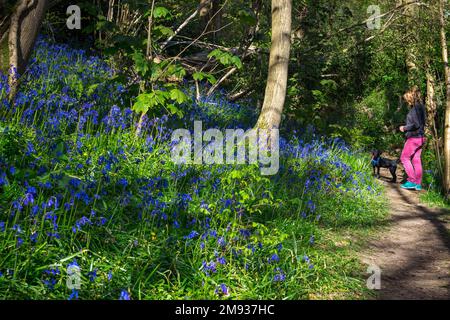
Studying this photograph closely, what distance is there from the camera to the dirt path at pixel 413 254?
481cm

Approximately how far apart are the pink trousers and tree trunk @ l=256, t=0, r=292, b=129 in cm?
315

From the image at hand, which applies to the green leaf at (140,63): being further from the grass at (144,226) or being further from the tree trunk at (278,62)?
the tree trunk at (278,62)

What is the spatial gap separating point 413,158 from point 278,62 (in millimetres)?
3671

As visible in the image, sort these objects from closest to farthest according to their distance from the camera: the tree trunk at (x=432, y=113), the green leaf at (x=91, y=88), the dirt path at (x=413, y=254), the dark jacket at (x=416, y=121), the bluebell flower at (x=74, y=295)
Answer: the bluebell flower at (x=74, y=295) → the dirt path at (x=413, y=254) → the green leaf at (x=91, y=88) → the dark jacket at (x=416, y=121) → the tree trunk at (x=432, y=113)

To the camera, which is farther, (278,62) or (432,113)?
(432,113)

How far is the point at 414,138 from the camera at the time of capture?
1026 centimetres

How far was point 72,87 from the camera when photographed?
8031 millimetres

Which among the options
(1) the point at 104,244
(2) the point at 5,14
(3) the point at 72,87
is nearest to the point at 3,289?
(1) the point at 104,244

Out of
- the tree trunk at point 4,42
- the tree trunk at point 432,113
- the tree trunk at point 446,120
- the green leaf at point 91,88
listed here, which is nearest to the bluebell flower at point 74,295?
the tree trunk at point 4,42

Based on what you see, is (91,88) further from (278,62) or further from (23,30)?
(278,62)

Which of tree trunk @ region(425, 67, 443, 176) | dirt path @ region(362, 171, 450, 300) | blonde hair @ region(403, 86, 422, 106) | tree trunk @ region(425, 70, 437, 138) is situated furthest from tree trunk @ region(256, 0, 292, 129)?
tree trunk @ region(425, 70, 437, 138)

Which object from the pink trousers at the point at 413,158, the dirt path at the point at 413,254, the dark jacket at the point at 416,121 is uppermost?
the dark jacket at the point at 416,121

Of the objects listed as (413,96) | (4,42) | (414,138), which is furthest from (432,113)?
(4,42)

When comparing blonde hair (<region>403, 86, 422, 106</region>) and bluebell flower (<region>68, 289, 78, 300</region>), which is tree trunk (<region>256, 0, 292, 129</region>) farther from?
bluebell flower (<region>68, 289, 78, 300</region>)
